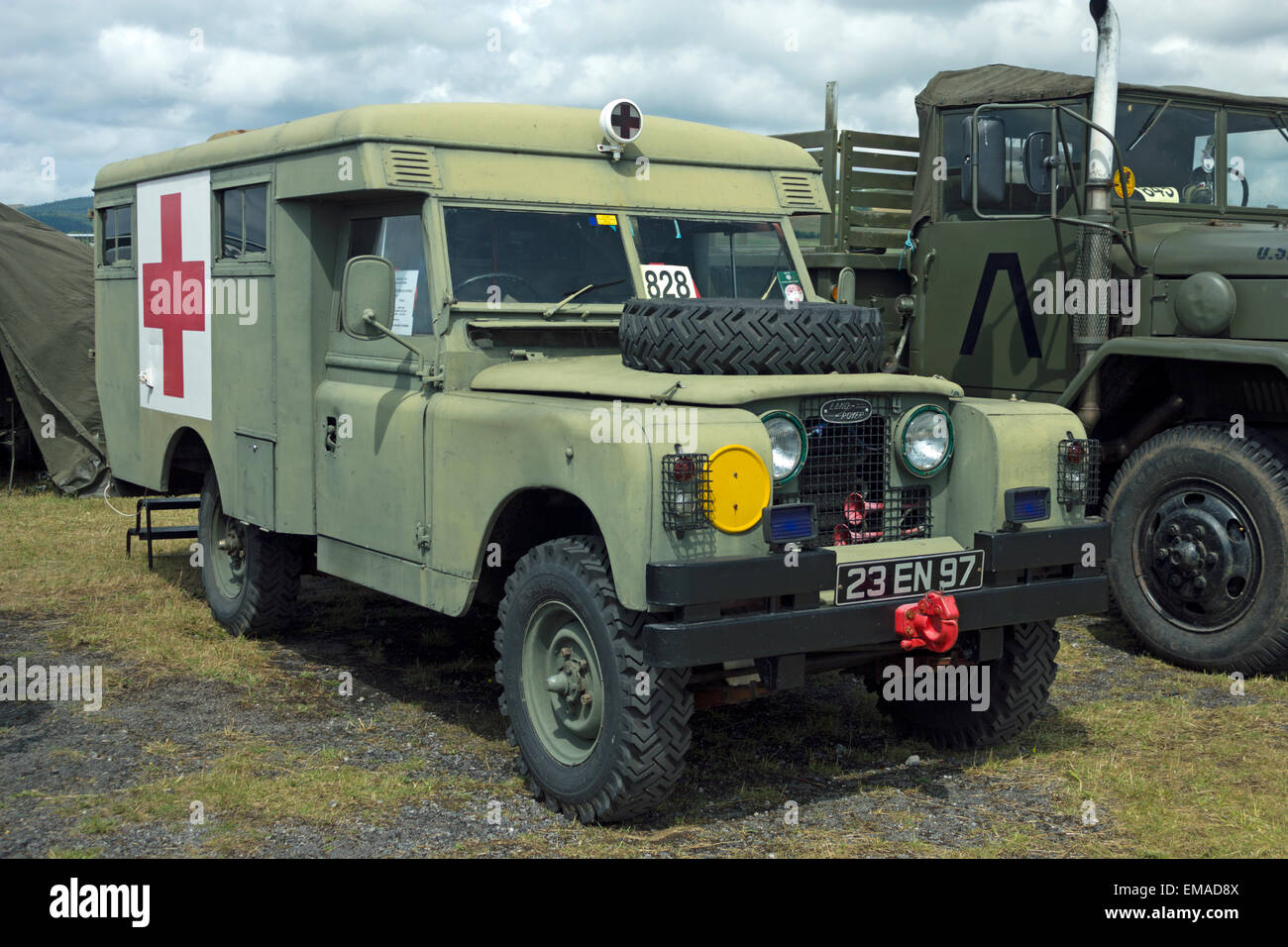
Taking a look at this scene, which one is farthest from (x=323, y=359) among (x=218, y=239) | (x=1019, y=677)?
(x=1019, y=677)

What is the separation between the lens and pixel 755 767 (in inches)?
212

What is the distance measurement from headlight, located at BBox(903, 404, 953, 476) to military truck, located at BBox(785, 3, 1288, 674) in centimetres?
166

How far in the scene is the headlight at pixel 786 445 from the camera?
15.3 ft

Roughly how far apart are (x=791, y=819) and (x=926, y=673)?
2.95 ft

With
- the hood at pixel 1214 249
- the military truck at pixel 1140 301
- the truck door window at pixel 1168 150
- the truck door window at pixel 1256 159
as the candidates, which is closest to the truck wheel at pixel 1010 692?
the military truck at pixel 1140 301

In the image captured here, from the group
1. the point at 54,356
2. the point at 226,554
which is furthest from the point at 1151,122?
the point at 54,356

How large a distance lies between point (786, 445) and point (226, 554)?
4.19 meters

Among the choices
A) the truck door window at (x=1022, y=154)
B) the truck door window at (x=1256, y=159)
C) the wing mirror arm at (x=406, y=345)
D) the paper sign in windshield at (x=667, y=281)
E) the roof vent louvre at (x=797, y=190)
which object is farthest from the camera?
the truck door window at (x=1256, y=159)

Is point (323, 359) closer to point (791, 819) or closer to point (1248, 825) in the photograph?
point (791, 819)

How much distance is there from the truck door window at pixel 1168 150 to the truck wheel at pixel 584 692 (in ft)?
15.5

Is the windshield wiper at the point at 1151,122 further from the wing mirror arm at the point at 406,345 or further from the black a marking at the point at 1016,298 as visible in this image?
the wing mirror arm at the point at 406,345

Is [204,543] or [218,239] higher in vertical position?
[218,239]

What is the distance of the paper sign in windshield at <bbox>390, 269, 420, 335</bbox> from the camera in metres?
5.73

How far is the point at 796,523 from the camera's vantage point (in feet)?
14.5
